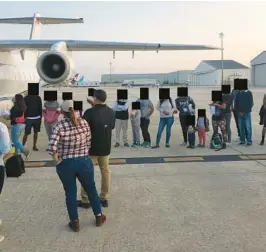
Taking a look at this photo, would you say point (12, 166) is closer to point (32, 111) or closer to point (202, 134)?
point (32, 111)

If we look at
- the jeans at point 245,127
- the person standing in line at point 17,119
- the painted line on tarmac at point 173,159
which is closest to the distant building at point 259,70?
the jeans at point 245,127

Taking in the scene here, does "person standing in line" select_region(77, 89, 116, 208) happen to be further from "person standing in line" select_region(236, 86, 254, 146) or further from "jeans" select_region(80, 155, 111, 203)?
"person standing in line" select_region(236, 86, 254, 146)

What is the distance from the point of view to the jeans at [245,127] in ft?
31.6

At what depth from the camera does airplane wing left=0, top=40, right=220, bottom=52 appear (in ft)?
37.4

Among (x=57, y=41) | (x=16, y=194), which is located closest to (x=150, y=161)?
(x=16, y=194)

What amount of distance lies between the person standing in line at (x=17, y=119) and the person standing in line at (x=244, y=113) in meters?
5.47

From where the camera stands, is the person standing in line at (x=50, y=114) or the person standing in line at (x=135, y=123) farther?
the person standing in line at (x=135, y=123)

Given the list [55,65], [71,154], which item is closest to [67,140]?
[71,154]

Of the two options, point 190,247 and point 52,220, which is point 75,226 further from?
point 190,247

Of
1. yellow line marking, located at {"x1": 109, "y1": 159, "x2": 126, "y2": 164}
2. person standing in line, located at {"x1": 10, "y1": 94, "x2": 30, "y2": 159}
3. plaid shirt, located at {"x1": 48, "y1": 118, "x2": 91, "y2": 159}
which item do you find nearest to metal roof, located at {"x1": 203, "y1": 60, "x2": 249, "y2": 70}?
yellow line marking, located at {"x1": 109, "y1": 159, "x2": 126, "y2": 164}

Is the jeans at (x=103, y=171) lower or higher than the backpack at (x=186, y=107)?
lower

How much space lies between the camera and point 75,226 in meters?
4.25

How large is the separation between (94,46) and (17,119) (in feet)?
16.4

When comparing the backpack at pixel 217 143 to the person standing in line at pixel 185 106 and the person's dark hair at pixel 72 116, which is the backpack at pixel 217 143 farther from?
the person's dark hair at pixel 72 116
